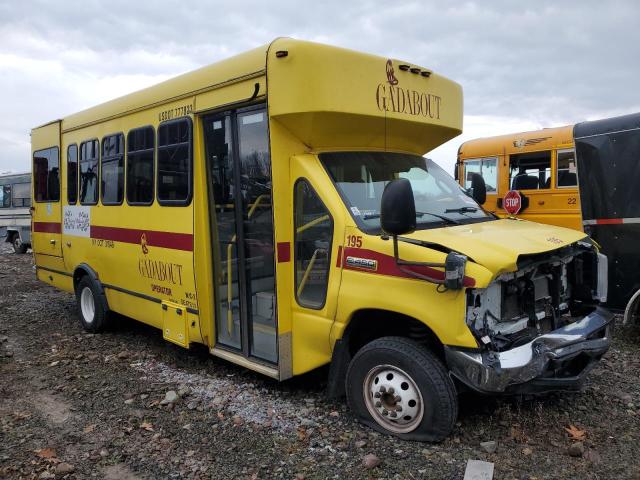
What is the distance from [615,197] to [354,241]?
3.87 meters

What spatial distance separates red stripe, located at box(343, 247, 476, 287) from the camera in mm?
3549

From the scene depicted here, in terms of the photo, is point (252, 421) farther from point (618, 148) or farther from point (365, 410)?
point (618, 148)

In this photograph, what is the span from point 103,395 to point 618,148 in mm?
6136

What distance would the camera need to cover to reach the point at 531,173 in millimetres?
10172

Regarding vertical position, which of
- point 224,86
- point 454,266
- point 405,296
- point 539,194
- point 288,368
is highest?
point 224,86

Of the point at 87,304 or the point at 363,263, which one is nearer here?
the point at 363,263

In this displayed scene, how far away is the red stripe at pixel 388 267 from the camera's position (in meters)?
3.55

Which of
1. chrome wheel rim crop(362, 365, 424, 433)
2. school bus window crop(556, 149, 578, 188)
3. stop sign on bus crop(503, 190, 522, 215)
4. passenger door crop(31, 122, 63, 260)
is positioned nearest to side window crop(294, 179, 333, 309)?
chrome wheel rim crop(362, 365, 424, 433)

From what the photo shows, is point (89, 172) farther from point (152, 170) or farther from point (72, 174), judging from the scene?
point (152, 170)

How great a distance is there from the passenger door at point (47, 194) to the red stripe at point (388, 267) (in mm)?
5494

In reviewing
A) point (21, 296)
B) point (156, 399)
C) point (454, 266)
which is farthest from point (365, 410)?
point (21, 296)

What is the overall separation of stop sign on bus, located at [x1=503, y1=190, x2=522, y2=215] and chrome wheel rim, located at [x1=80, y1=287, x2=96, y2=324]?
296 inches

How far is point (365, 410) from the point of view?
4.14 meters

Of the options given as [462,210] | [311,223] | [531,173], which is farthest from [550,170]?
[311,223]
